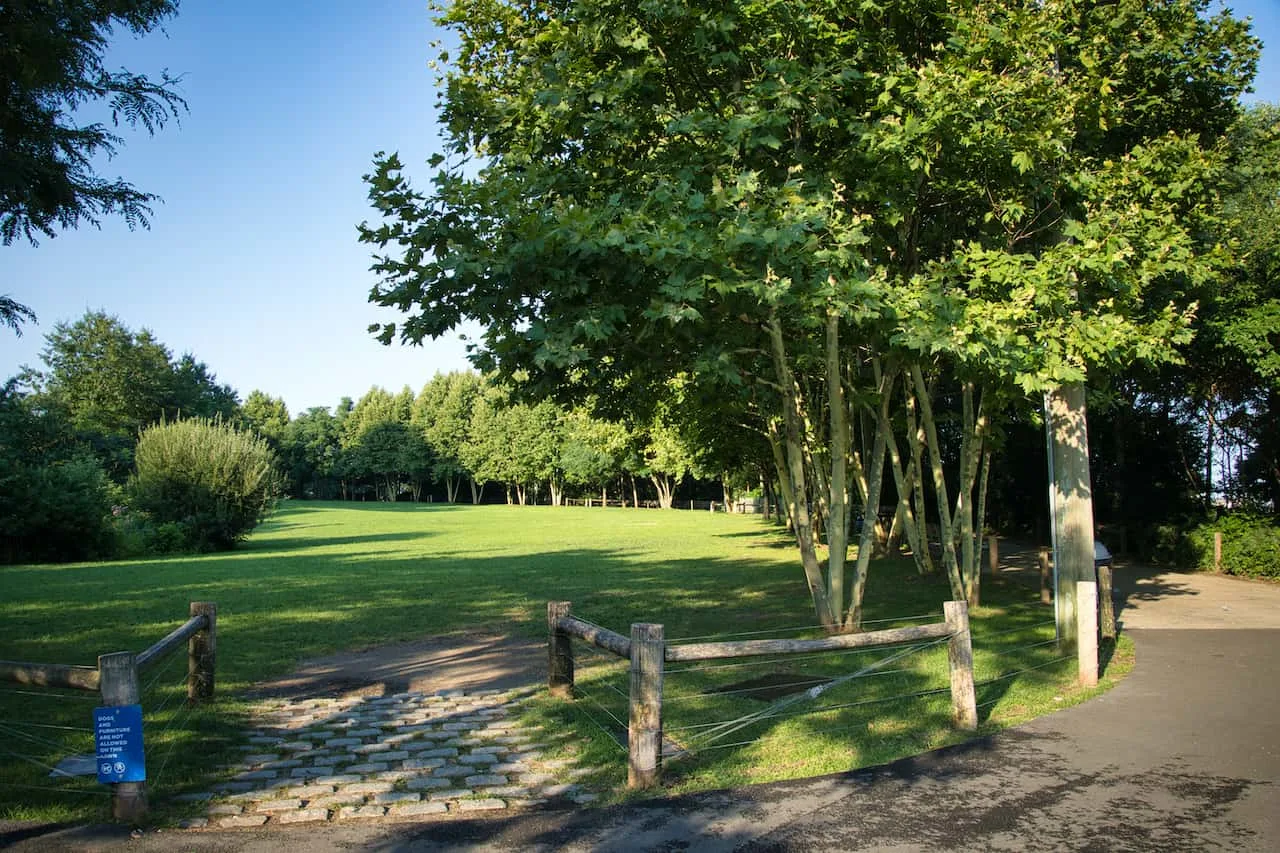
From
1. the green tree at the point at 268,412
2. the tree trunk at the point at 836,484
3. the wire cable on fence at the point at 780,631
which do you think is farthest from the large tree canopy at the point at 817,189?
the green tree at the point at 268,412

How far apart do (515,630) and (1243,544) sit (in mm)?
15292

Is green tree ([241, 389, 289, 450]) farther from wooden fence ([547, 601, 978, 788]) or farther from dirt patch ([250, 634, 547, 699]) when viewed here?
wooden fence ([547, 601, 978, 788])

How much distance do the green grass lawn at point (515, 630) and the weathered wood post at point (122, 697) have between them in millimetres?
318

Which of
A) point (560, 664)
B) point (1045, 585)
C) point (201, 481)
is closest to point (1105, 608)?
point (1045, 585)

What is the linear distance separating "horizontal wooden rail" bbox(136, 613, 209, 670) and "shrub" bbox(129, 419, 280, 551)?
26.8m

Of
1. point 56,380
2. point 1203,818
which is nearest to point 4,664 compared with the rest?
point 1203,818

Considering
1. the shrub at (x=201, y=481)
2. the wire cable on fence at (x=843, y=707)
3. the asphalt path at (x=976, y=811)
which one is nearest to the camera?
the asphalt path at (x=976, y=811)

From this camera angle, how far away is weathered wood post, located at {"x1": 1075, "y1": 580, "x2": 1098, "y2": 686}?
8852 millimetres

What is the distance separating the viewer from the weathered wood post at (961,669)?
24.5 feet

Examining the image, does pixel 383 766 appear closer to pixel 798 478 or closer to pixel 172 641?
pixel 172 641

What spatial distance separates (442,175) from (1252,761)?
791 cm

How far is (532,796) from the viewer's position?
20.2ft

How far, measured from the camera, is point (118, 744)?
5.52 m

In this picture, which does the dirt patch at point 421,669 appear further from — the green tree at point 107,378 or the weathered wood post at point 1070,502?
the green tree at point 107,378
